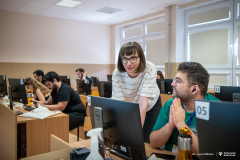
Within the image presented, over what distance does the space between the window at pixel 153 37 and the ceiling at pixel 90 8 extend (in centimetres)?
39

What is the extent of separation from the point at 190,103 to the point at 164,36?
5.11 meters

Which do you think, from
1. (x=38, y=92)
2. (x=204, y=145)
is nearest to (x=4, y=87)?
(x=38, y=92)

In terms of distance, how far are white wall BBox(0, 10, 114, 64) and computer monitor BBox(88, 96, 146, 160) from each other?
5.85 m

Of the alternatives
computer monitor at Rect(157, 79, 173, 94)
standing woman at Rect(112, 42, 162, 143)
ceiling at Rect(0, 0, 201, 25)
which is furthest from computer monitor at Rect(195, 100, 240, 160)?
ceiling at Rect(0, 0, 201, 25)

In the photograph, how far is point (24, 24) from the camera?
616cm

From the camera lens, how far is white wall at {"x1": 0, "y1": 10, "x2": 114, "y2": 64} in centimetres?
596

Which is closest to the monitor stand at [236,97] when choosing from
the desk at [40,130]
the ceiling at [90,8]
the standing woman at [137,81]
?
the standing woman at [137,81]

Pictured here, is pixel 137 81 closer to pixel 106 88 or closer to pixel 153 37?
pixel 106 88

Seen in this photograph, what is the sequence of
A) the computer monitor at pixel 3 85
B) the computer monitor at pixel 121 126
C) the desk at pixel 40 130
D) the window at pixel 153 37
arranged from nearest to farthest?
the computer monitor at pixel 121 126 → the desk at pixel 40 130 → the computer monitor at pixel 3 85 → the window at pixel 153 37

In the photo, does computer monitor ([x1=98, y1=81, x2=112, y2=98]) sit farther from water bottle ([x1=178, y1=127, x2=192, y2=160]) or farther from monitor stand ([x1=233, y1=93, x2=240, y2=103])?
water bottle ([x1=178, y1=127, x2=192, y2=160])

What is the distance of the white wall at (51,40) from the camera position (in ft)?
19.5

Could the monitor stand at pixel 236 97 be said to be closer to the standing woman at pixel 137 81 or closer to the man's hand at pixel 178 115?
the standing woman at pixel 137 81

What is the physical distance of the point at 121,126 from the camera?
0.96 metres

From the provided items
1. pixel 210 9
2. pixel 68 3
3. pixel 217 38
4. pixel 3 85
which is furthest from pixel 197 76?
pixel 68 3
